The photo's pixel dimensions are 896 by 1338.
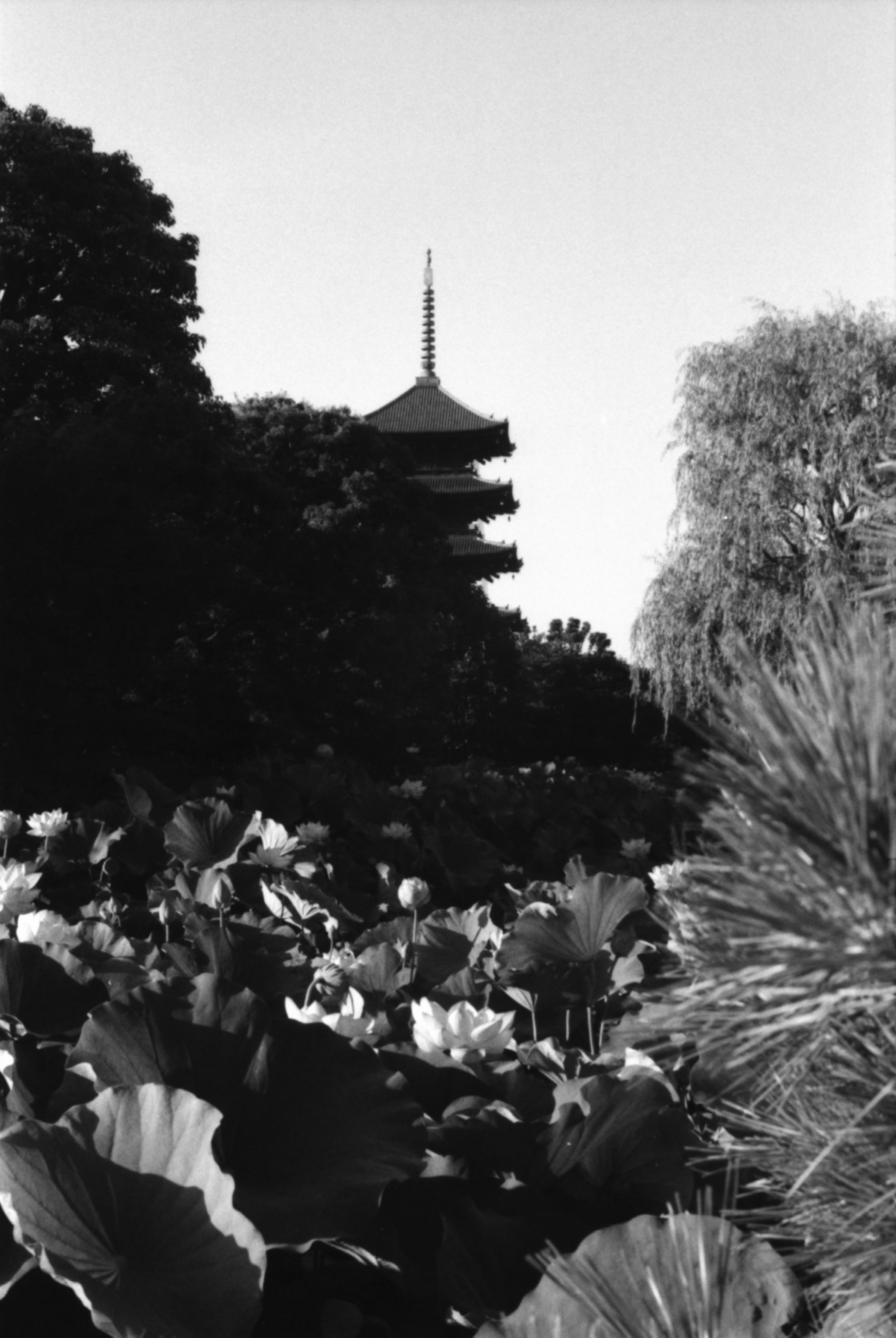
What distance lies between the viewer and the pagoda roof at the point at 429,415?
22766 mm

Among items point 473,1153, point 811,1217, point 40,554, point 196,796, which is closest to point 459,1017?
point 473,1153

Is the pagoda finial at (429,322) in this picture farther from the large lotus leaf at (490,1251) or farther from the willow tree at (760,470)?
the large lotus leaf at (490,1251)

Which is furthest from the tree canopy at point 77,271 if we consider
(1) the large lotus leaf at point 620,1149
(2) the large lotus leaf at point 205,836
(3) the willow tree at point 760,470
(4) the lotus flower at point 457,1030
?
(1) the large lotus leaf at point 620,1149

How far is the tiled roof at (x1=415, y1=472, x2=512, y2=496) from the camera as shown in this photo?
872 inches

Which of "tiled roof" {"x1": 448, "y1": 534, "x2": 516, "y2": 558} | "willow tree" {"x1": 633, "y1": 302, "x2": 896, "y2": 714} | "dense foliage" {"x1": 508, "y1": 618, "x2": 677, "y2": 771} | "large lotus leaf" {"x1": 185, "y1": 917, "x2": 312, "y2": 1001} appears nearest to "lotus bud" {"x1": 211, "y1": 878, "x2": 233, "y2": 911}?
"large lotus leaf" {"x1": 185, "y1": 917, "x2": 312, "y2": 1001}

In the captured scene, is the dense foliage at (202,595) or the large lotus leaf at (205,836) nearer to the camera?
the large lotus leaf at (205,836)

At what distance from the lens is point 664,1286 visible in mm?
592

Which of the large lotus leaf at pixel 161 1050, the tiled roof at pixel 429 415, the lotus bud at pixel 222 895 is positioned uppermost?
the tiled roof at pixel 429 415

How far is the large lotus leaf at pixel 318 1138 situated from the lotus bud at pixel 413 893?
0.71 m

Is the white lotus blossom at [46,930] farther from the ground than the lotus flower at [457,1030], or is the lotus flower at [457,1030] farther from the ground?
the white lotus blossom at [46,930]

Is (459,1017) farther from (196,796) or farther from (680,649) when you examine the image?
(680,649)

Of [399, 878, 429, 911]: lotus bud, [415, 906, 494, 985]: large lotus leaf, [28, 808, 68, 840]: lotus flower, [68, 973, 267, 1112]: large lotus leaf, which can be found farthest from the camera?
[28, 808, 68, 840]: lotus flower

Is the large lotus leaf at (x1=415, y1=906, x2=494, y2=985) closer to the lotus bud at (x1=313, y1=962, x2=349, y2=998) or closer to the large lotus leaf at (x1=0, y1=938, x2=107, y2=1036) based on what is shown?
the lotus bud at (x1=313, y1=962, x2=349, y2=998)

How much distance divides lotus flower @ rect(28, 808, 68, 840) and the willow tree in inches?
365
